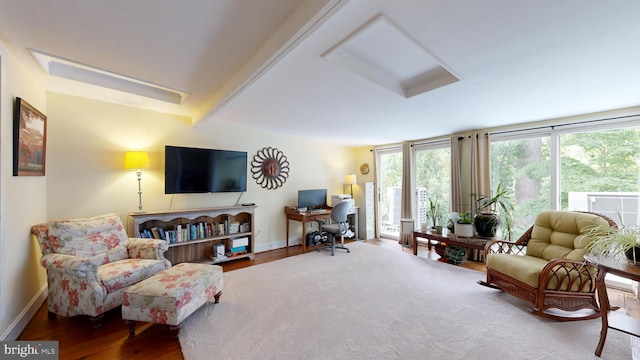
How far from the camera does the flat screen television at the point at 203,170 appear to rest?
319cm

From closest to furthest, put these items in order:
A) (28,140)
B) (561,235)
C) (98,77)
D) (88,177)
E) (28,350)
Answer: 1. (28,350)
2. (28,140)
3. (98,77)
4. (561,235)
5. (88,177)

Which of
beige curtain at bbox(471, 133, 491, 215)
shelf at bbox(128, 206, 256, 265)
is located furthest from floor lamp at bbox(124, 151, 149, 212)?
beige curtain at bbox(471, 133, 491, 215)

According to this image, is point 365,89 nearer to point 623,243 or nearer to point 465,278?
point 623,243

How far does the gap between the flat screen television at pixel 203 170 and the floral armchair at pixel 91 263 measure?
2.71 feet

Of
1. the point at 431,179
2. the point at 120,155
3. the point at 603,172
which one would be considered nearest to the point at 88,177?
the point at 120,155

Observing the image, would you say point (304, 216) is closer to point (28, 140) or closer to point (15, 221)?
point (15, 221)

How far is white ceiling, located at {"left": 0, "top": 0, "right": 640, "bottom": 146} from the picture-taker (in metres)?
1.30

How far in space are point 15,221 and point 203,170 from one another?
1826mm

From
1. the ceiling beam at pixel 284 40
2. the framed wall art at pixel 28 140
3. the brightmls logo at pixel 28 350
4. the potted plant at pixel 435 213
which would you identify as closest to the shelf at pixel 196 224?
the framed wall art at pixel 28 140

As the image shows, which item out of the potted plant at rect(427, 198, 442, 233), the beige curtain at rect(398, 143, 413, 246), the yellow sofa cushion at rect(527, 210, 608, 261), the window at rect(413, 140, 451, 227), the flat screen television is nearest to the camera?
the yellow sofa cushion at rect(527, 210, 608, 261)

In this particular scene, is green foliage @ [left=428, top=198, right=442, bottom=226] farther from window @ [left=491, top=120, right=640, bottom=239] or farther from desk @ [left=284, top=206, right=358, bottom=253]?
desk @ [left=284, top=206, right=358, bottom=253]

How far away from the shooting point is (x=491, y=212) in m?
3.71

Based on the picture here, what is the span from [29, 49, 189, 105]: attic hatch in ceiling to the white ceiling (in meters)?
0.09

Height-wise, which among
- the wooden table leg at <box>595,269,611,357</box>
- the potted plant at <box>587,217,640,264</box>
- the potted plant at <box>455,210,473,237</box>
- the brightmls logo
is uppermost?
the potted plant at <box>587,217,640,264</box>
